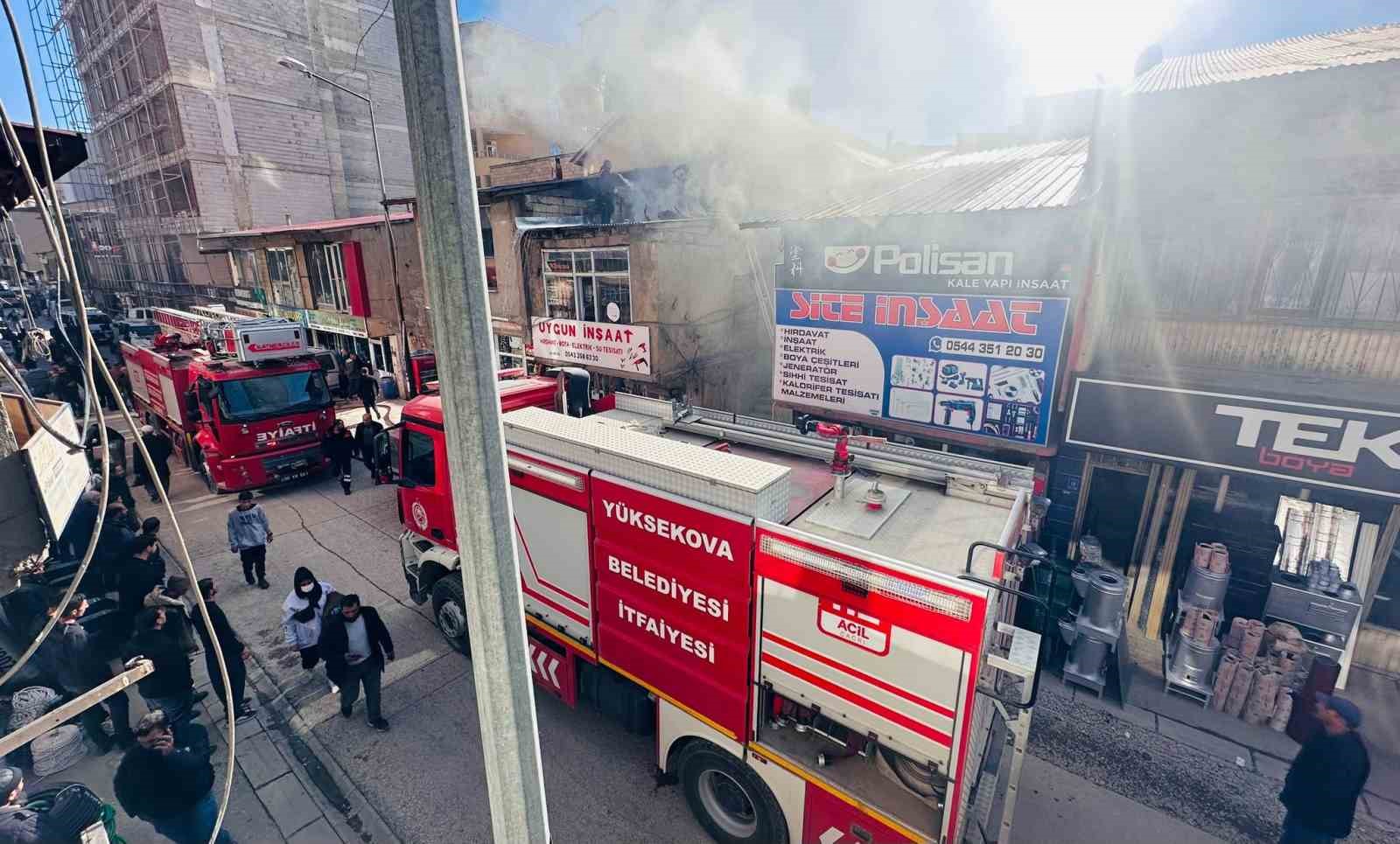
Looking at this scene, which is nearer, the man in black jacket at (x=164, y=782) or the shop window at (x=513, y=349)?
the man in black jacket at (x=164, y=782)

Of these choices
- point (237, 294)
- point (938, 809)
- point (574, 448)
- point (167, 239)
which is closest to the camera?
point (938, 809)

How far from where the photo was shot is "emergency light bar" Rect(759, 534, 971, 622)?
3.82m

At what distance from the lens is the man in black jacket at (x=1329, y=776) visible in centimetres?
465

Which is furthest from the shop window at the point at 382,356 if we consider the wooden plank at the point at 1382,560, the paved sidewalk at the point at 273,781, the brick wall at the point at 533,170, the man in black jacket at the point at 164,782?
the wooden plank at the point at 1382,560

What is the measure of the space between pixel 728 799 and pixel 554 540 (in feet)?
9.50

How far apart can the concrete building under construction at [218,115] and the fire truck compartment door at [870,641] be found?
36070 millimetres

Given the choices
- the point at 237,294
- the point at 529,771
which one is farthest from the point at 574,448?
the point at 237,294

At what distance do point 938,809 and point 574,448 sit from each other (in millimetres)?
4061

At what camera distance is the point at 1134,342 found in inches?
304

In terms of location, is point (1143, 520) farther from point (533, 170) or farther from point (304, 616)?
point (533, 170)

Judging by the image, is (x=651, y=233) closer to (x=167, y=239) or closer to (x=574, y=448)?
(x=574, y=448)

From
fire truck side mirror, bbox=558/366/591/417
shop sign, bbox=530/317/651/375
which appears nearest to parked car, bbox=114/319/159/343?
shop sign, bbox=530/317/651/375

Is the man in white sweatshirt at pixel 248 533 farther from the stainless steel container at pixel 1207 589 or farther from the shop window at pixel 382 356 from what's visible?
the shop window at pixel 382 356

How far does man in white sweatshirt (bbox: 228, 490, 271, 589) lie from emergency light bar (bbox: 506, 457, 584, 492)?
520 centimetres
